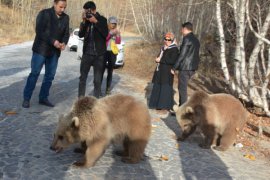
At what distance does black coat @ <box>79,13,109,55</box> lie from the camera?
8.37 meters

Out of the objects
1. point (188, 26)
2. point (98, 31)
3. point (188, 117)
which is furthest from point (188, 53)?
point (188, 117)

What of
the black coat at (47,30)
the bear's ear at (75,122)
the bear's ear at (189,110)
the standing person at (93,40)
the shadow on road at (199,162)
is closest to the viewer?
the bear's ear at (75,122)

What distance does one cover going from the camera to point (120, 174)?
18.5 feet

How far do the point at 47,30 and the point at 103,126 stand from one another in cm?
373

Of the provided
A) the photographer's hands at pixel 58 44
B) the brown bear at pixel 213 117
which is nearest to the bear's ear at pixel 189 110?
the brown bear at pixel 213 117

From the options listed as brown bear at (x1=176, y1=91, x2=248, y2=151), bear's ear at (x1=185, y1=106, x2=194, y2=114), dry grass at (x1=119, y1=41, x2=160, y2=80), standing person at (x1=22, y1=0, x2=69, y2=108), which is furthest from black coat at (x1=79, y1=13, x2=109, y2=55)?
dry grass at (x1=119, y1=41, x2=160, y2=80)

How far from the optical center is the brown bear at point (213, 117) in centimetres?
718

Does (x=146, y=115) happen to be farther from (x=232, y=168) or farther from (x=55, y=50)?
(x=55, y=50)

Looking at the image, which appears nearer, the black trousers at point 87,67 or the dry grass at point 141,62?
the black trousers at point 87,67

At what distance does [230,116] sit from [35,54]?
452 cm

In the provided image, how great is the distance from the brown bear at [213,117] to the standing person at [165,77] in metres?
2.69

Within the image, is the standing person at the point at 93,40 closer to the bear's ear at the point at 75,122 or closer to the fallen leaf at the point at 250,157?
the bear's ear at the point at 75,122

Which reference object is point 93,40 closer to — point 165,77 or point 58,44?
point 58,44

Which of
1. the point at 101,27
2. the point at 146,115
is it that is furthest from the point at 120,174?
the point at 101,27
